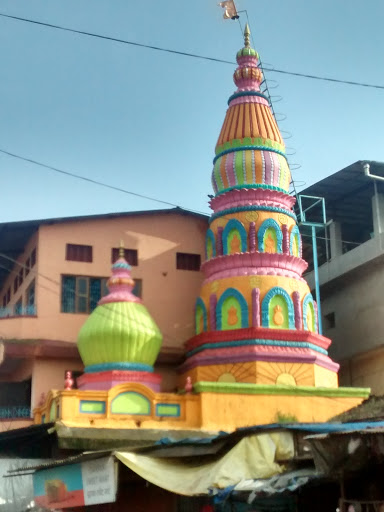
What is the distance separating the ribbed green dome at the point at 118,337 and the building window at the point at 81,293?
110 inches

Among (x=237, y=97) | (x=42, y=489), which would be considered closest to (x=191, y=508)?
(x=42, y=489)

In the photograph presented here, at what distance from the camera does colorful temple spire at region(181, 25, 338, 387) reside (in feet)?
80.8

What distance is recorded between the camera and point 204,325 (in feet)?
85.8

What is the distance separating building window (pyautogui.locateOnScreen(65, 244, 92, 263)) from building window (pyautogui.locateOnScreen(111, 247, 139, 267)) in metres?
0.81

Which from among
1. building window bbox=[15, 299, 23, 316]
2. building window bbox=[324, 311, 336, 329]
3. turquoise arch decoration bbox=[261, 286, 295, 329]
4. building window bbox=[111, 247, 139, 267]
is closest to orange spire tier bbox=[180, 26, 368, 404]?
turquoise arch decoration bbox=[261, 286, 295, 329]

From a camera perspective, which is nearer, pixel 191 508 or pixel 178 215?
pixel 191 508

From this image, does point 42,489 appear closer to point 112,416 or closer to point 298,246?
point 112,416

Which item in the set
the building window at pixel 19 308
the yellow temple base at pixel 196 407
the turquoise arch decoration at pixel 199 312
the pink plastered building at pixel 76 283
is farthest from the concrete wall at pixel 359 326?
the building window at pixel 19 308

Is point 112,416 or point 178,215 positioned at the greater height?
point 178,215

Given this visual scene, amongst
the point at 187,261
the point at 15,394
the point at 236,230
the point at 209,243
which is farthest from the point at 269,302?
the point at 15,394

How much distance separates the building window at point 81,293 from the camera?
89.9ft

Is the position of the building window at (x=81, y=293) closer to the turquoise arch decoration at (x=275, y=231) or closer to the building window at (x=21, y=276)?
the building window at (x=21, y=276)

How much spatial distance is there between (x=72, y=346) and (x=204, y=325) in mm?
4230

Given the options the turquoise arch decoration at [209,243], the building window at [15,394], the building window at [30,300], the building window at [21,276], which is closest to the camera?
the building window at [30,300]
